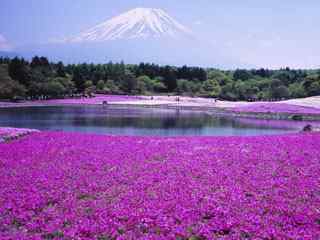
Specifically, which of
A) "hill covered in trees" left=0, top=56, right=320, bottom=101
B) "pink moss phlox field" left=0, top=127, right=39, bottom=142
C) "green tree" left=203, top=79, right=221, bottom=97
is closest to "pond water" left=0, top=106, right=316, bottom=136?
"pink moss phlox field" left=0, top=127, right=39, bottom=142

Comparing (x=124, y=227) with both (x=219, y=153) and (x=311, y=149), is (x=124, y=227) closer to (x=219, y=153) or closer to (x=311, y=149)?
(x=219, y=153)

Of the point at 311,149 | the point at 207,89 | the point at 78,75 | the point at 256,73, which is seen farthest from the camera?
the point at 256,73

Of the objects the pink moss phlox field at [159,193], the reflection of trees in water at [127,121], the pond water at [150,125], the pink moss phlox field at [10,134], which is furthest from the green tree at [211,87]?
the pink moss phlox field at [159,193]

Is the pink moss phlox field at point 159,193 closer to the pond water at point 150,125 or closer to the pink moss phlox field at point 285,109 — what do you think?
the pond water at point 150,125

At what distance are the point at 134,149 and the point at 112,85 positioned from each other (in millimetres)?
95045

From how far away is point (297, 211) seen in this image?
9.98 metres

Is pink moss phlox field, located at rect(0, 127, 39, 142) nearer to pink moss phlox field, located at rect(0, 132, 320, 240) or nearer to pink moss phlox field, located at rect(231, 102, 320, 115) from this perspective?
pink moss phlox field, located at rect(0, 132, 320, 240)

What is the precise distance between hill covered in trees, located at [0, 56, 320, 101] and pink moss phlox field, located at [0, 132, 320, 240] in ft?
232

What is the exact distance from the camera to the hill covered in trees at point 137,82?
94.4m

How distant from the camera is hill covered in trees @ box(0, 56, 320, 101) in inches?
3718

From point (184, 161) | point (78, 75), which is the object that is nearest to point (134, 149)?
point (184, 161)

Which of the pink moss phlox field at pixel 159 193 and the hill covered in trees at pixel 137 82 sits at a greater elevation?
the hill covered in trees at pixel 137 82

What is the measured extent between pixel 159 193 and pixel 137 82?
350 feet

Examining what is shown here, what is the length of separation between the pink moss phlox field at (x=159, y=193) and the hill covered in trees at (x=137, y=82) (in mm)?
70615
